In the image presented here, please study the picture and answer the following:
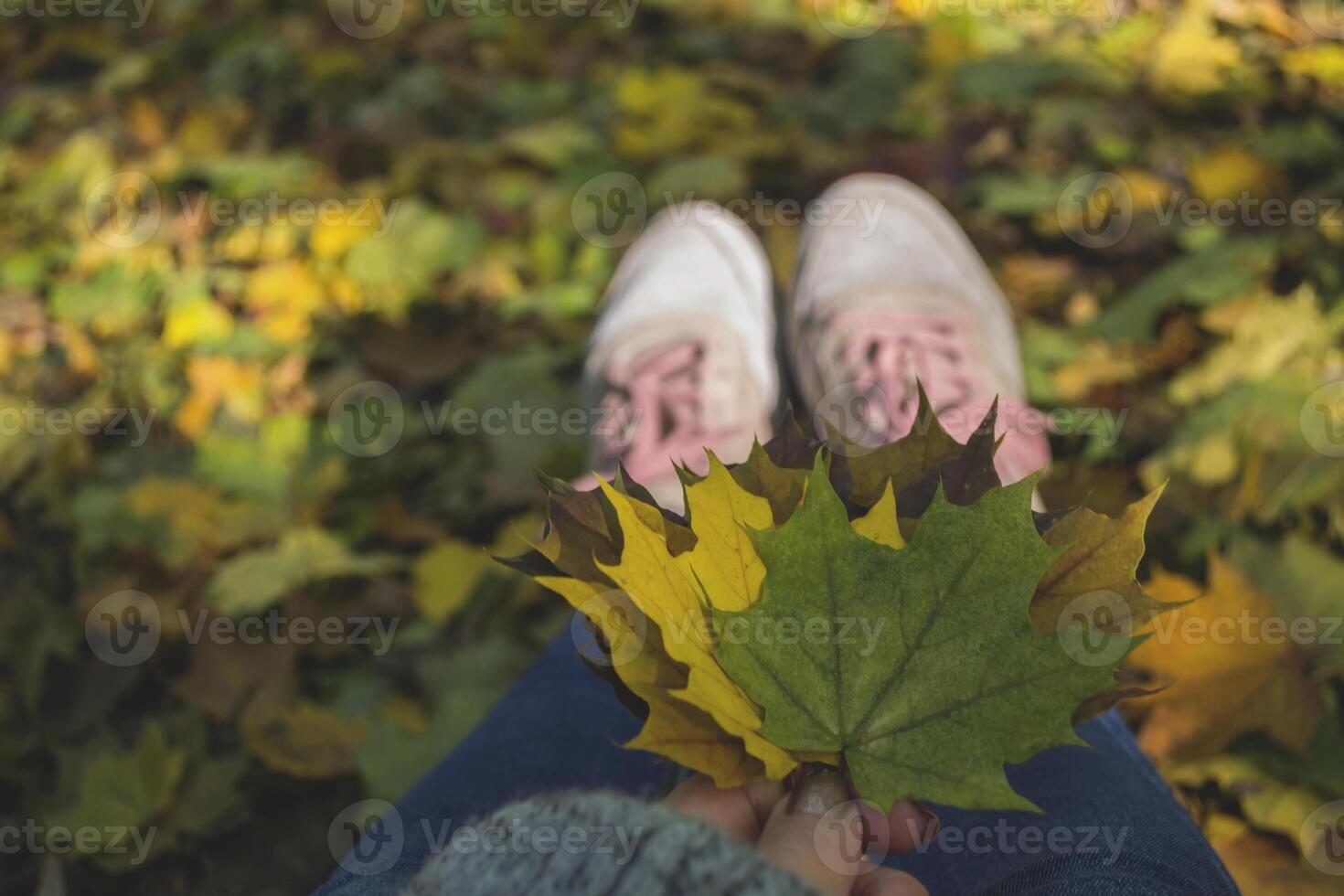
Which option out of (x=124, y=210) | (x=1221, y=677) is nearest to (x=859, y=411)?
(x=1221, y=677)

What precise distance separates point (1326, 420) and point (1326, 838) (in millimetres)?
441

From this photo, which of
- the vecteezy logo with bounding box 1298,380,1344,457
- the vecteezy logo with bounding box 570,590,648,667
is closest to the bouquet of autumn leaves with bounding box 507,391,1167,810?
the vecteezy logo with bounding box 570,590,648,667

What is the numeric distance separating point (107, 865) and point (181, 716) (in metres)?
0.16

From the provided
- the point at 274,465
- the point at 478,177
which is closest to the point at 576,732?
the point at 274,465

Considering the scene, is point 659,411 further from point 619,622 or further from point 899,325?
point 619,622

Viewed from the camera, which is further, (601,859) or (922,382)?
(922,382)

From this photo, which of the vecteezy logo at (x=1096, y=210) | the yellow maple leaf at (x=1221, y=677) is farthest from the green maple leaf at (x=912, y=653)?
the vecteezy logo at (x=1096, y=210)

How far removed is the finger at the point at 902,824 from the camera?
472mm

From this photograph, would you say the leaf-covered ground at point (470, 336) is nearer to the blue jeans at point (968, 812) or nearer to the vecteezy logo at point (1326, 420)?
the vecteezy logo at point (1326, 420)

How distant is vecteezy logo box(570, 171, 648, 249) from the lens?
5.02 ft

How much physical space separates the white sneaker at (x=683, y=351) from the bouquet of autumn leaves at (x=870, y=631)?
0.42 meters

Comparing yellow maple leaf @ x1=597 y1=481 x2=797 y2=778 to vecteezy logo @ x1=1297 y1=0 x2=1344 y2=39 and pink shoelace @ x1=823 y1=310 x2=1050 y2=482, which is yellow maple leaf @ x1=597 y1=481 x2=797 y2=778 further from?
vecteezy logo @ x1=1297 y1=0 x2=1344 y2=39

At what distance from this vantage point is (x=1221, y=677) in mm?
801

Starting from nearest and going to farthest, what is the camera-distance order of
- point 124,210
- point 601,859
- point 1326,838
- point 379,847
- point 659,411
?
point 601,859 < point 379,847 < point 1326,838 < point 659,411 < point 124,210
